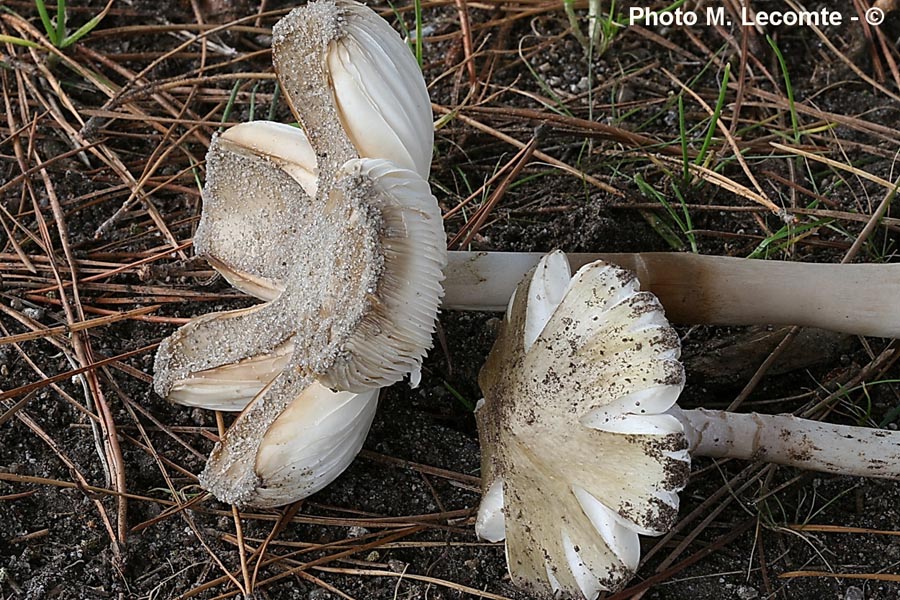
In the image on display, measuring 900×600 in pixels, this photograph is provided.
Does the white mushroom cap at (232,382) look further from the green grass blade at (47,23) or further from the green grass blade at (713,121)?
the green grass blade at (47,23)

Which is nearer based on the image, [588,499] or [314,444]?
[588,499]

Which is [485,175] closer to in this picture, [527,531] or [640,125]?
[640,125]

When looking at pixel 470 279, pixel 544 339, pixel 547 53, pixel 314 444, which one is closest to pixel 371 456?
pixel 314 444

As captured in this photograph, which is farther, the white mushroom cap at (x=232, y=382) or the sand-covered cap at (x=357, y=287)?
the white mushroom cap at (x=232, y=382)

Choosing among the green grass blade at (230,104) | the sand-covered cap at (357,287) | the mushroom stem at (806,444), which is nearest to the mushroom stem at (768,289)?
the mushroom stem at (806,444)

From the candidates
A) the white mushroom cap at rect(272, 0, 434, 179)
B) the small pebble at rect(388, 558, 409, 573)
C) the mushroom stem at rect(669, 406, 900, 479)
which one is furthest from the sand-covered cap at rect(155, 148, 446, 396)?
the mushroom stem at rect(669, 406, 900, 479)

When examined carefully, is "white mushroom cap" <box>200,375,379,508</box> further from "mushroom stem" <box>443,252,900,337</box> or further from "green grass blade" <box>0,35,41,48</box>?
"green grass blade" <box>0,35,41,48</box>
